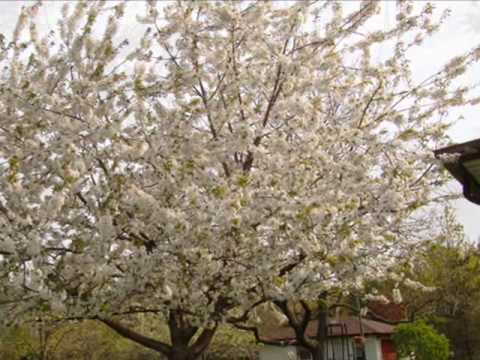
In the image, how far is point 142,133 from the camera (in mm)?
7367

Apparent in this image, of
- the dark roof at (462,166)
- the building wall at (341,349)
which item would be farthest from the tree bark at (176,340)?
the building wall at (341,349)

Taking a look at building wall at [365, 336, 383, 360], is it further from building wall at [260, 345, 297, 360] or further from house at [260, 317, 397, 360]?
building wall at [260, 345, 297, 360]

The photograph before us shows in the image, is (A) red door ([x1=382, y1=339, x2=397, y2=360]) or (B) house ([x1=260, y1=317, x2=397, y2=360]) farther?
(A) red door ([x1=382, y1=339, x2=397, y2=360])

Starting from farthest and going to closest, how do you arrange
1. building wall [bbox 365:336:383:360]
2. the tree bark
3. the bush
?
building wall [bbox 365:336:383:360], the bush, the tree bark

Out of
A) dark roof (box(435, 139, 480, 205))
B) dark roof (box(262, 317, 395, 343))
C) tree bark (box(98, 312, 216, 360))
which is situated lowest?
tree bark (box(98, 312, 216, 360))

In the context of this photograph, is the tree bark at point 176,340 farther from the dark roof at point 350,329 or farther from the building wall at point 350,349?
the building wall at point 350,349

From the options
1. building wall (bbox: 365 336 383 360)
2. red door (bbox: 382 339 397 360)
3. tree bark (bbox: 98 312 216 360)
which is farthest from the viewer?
red door (bbox: 382 339 397 360)

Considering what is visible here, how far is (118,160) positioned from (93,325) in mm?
27537

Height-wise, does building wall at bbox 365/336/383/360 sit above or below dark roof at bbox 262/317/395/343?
below

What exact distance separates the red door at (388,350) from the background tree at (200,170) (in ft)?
91.8

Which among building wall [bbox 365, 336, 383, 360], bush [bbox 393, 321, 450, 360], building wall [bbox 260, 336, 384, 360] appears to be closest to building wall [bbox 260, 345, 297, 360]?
building wall [bbox 260, 336, 384, 360]

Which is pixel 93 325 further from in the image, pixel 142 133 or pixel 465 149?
pixel 465 149

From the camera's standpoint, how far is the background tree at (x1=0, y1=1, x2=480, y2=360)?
659cm

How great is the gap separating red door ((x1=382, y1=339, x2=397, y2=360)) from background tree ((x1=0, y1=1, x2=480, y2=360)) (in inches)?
1102
